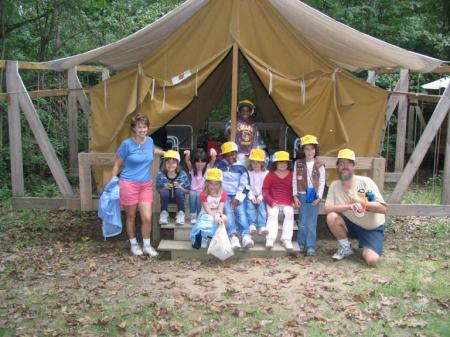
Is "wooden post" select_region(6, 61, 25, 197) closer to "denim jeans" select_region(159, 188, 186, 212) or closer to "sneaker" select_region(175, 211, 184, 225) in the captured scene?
"denim jeans" select_region(159, 188, 186, 212)

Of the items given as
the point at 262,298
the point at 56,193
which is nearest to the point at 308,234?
the point at 262,298

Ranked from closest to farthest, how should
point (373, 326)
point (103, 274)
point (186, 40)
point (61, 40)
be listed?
point (373, 326) < point (103, 274) < point (186, 40) < point (61, 40)

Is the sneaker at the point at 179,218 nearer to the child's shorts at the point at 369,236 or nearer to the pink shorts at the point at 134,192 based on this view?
the pink shorts at the point at 134,192

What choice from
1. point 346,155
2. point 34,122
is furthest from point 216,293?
point 34,122

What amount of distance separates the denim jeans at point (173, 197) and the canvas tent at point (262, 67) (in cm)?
82

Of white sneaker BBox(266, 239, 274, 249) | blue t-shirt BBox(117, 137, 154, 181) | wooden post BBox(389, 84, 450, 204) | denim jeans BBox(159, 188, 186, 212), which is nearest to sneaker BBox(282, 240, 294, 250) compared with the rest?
white sneaker BBox(266, 239, 274, 249)

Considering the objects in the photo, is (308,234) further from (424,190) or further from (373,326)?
(424,190)

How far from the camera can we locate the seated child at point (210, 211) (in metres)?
5.45

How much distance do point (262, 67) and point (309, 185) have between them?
1.48 metres

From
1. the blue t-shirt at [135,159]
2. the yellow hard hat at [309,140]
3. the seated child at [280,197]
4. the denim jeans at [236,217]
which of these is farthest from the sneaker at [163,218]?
the yellow hard hat at [309,140]

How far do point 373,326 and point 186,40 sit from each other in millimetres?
3776

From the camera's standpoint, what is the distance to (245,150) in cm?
665

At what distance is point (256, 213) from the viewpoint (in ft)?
19.1

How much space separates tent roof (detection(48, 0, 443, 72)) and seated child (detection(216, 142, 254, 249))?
1.55 m
